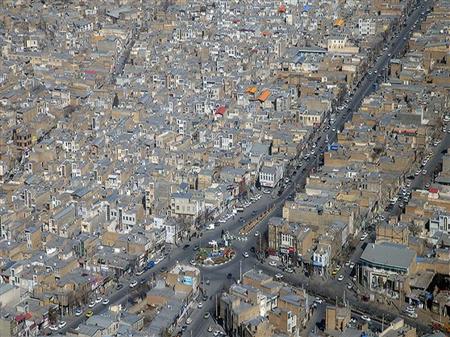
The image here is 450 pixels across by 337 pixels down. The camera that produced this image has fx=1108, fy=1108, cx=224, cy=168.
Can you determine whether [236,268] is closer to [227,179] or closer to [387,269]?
[387,269]

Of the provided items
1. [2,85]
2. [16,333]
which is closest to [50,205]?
[16,333]

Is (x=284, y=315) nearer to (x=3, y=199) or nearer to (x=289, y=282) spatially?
(x=289, y=282)

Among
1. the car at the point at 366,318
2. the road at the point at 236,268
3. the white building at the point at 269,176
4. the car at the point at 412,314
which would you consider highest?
the white building at the point at 269,176

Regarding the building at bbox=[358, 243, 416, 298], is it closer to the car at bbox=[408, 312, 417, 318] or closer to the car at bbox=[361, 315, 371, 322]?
the car at bbox=[408, 312, 417, 318]

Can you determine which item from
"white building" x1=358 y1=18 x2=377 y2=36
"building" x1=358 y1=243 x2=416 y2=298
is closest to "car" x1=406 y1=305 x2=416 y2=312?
"building" x1=358 y1=243 x2=416 y2=298

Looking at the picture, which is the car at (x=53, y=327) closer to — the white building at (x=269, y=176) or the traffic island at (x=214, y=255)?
the traffic island at (x=214, y=255)

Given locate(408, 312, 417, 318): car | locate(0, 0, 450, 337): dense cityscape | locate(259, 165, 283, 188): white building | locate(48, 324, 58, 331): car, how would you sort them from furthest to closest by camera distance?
locate(259, 165, 283, 188): white building < locate(0, 0, 450, 337): dense cityscape < locate(408, 312, 417, 318): car < locate(48, 324, 58, 331): car

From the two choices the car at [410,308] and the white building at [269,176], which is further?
the white building at [269,176]

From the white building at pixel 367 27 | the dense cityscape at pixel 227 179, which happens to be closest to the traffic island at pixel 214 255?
the dense cityscape at pixel 227 179
